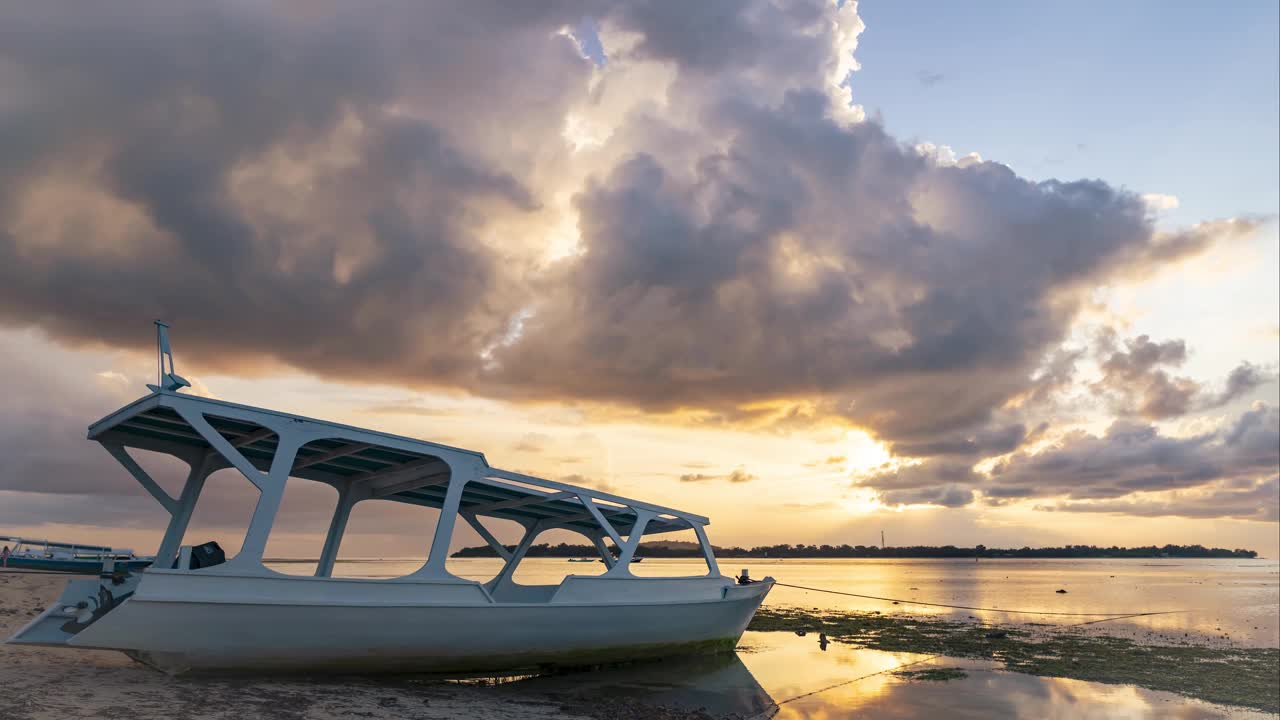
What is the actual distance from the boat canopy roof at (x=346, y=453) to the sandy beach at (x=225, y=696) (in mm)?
3150

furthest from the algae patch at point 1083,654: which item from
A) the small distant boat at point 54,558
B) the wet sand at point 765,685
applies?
the small distant boat at point 54,558

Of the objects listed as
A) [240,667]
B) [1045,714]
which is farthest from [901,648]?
[240,667]

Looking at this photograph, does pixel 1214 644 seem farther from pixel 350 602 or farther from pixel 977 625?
pixel 350 602

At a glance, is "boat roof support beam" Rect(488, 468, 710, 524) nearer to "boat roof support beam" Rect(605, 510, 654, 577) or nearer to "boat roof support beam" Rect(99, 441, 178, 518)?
"boat roof support beam" Rect(605, 510, 654, 577)

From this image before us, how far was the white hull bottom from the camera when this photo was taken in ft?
34.5

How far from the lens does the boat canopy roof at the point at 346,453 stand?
11266 mm

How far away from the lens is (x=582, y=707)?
498 inches

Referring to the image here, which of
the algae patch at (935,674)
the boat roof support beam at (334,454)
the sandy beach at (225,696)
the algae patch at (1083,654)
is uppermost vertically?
the boat roof support beam at (334,454)

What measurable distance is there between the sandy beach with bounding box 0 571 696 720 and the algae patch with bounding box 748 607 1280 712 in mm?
11544

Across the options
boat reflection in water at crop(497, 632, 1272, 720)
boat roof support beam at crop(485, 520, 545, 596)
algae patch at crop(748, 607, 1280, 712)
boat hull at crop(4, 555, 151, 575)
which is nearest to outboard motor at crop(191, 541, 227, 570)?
boat reflection in water at crop(497, 632, 1272, 720)

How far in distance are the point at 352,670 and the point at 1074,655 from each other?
748 inches

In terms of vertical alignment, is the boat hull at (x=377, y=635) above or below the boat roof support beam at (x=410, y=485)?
below

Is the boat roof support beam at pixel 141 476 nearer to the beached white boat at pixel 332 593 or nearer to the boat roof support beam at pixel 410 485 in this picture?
the beached white boat at pixel 332 593

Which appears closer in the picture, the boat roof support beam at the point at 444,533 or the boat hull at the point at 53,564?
the boat roof support beam at the point at 444,533
